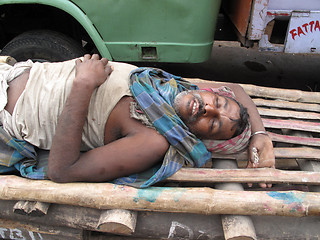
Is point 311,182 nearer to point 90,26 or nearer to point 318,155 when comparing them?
point 318,155

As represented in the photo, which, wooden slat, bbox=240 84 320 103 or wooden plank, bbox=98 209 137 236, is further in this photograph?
wooden slat, bbox=240 84 320 103

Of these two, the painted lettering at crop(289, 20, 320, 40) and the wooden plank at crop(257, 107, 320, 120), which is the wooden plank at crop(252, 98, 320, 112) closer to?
the wooden plank at crop(257, 107, 320, 120)

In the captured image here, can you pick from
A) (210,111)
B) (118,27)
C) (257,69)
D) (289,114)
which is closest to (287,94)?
(289,114)

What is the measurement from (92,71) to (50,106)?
37 cm

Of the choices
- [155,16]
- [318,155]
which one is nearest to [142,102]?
[155,16]

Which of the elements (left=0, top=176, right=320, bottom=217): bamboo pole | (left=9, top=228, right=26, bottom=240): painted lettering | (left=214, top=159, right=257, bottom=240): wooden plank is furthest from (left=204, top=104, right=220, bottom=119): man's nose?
(left=9, top=228, right=26, bottom=240): painted lettering

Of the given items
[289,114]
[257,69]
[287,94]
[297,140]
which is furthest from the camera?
[257,69]

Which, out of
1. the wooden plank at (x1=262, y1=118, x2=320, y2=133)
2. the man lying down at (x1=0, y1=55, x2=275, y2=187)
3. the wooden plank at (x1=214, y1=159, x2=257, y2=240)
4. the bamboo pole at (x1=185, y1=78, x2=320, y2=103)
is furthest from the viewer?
the bamboo pole at (x1=185, y1=78, x2=320, y2=103)

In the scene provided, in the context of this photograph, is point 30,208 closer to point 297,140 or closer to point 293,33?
point 297,140

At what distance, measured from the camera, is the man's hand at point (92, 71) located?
6.28ft

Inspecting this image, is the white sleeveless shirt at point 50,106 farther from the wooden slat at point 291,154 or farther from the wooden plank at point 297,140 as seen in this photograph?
the wooden plank at point 297,140

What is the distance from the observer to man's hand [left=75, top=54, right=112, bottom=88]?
1914 mm

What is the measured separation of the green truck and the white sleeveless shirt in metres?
0.97

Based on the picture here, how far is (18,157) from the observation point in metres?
2.03
